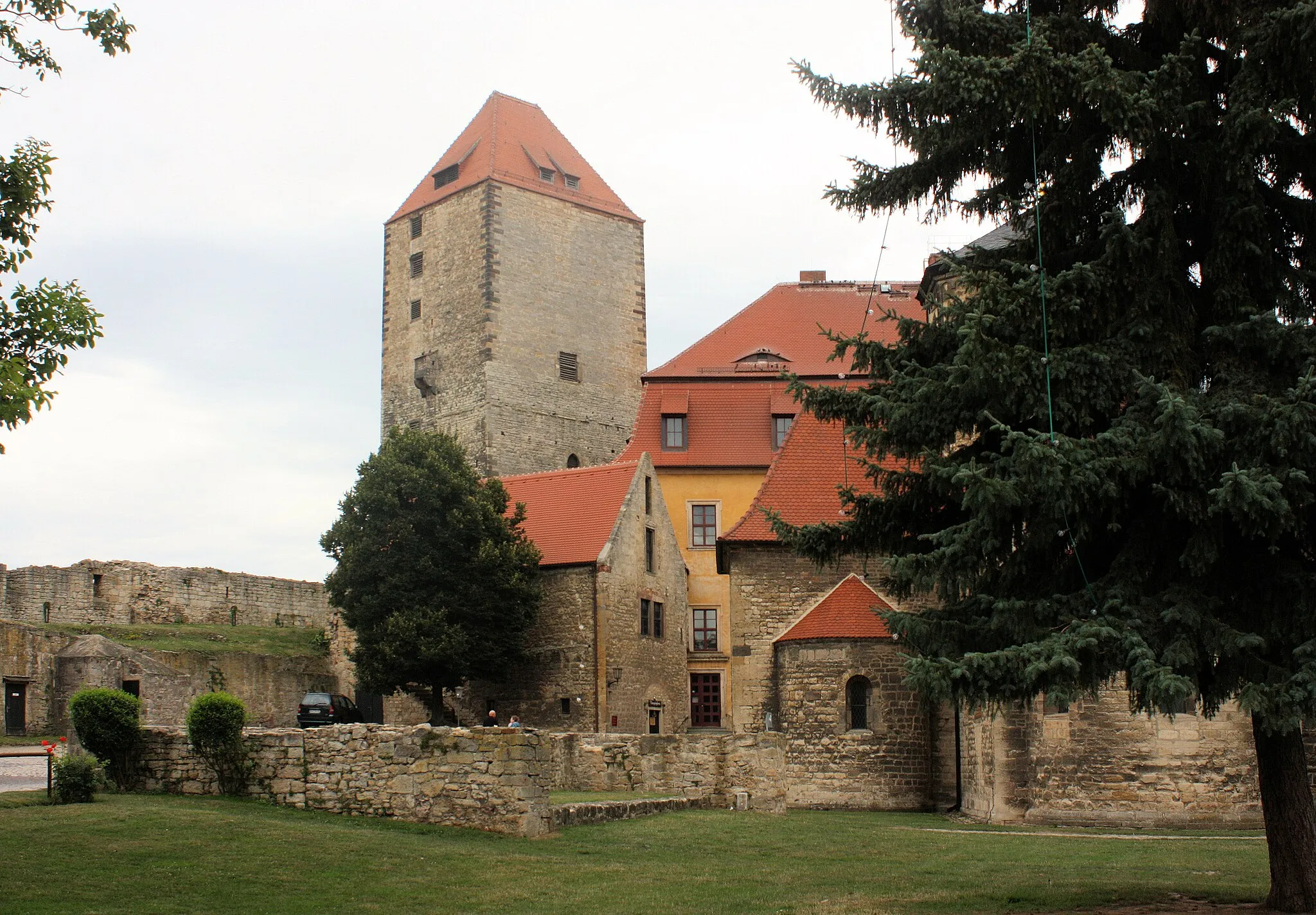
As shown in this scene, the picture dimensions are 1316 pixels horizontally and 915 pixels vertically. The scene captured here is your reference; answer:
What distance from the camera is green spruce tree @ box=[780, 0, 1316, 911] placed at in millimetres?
11031

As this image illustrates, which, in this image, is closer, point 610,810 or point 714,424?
point 610,810

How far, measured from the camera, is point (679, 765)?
2297cm

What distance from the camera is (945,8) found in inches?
493

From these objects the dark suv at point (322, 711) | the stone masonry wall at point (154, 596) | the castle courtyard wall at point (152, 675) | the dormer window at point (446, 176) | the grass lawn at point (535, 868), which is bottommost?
the grass lawn at point (535, 868)

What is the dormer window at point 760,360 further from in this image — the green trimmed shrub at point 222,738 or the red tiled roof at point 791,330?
the green trimmed shrub at point 222,738

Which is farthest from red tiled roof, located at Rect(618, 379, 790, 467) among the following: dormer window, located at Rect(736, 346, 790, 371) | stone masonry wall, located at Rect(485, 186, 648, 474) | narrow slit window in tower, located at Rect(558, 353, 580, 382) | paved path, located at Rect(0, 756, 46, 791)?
paved path, located at Rect(0, 756, 46, 791)

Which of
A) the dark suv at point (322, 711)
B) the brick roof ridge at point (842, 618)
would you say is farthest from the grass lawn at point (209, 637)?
the brick roof ridge at point (842, 618)

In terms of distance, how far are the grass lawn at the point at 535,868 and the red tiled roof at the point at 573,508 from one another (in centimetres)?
1643

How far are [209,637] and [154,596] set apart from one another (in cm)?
414

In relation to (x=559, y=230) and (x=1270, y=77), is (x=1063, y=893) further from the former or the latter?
(x=559, y=230)

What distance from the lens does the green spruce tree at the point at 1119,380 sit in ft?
36.2

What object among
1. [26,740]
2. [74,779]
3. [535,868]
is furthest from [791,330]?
[535,868]

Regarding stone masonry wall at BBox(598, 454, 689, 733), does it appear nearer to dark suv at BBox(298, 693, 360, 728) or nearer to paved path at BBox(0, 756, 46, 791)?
dark suv at BBox(298, 693, 360, 728)

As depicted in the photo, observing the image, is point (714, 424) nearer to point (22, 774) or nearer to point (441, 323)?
point (441, 323)
